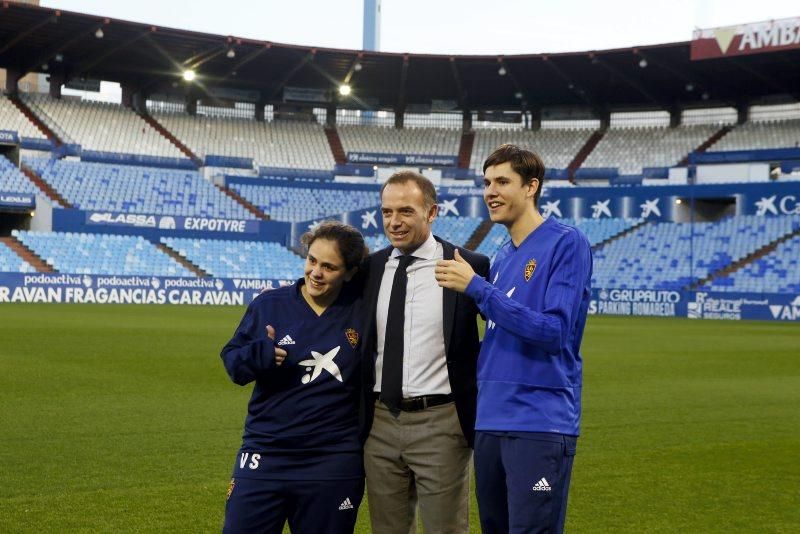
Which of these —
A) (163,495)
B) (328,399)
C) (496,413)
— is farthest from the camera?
(163,495)

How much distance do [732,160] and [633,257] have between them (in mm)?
10797

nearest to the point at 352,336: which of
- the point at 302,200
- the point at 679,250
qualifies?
the point at 679,250

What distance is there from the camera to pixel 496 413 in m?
3.73

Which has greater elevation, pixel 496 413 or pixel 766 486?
pixel 496 413

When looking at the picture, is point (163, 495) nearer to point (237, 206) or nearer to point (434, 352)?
point (434, 352)

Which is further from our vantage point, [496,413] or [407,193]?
[407,193]

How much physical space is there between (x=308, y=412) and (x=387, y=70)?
55.4 metres

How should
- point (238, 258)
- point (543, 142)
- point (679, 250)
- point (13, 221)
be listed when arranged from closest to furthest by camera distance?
point (679, 250) < point (238, 258) < point (13, 221) < point (543, 142)

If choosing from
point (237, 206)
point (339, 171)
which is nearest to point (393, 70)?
point (339, 171)

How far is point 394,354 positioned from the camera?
402cm

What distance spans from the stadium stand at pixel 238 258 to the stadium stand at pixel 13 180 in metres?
6.83

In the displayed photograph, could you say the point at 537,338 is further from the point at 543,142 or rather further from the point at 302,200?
the point at 543,142

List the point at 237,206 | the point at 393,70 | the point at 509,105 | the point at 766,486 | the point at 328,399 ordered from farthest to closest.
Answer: the point at 509,105
the point at 393,70
the point at 237,206
the point at 766,486
the point at 328,399

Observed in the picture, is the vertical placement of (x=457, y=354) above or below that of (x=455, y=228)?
below
